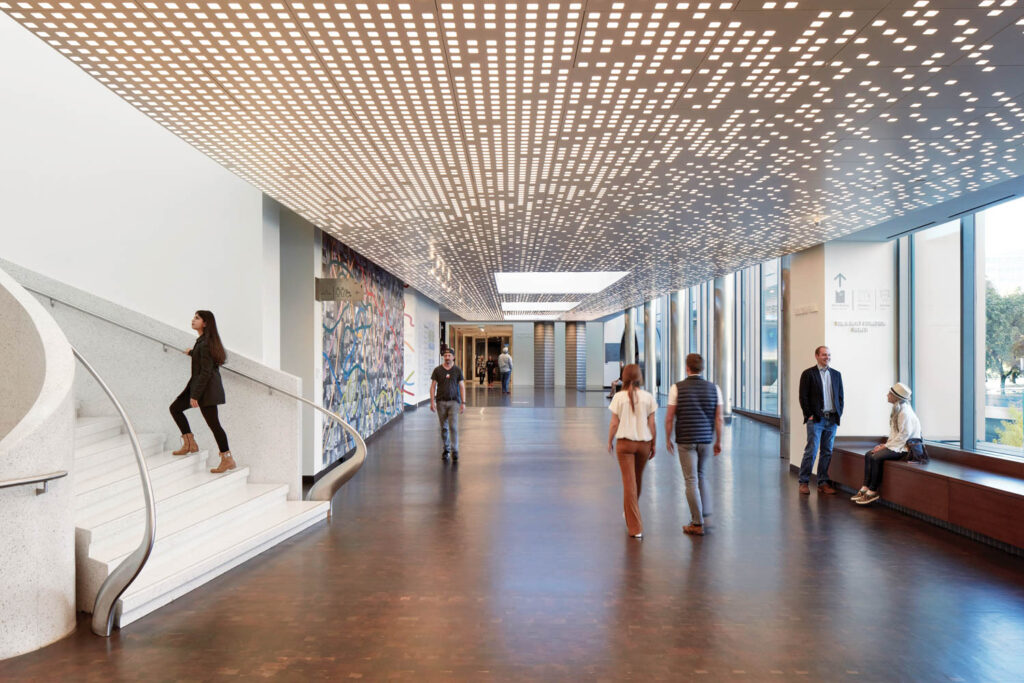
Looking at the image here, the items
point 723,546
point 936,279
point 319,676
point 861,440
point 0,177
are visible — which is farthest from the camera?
point 861,440

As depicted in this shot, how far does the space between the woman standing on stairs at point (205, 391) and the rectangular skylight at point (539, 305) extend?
16.1 m

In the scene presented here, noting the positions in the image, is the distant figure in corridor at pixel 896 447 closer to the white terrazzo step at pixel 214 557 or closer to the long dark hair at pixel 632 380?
the long dark hair at pixel 632 380

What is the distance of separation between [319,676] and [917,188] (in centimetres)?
636

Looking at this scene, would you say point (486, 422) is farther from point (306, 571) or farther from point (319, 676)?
point (319, 676)

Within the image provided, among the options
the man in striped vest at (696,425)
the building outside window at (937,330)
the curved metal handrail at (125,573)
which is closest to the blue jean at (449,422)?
the man in striped vest at (696,425)

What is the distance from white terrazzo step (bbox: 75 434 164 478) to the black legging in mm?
400

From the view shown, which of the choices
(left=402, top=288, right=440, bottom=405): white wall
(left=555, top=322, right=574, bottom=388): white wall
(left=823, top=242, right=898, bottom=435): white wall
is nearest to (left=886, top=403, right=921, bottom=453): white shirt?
(left=823, top=242, right=898, bottom=435): white wall

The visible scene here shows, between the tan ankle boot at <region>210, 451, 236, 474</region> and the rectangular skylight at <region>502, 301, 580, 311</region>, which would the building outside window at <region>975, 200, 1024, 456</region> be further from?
the rectangular skylight at <region>502, 301, 580, 311</region>

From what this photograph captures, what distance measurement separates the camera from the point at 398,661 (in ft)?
11.1

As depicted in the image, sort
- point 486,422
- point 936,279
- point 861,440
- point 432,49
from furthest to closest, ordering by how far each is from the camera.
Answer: point 486,422
point 861,440
point 936,279
point 432,49

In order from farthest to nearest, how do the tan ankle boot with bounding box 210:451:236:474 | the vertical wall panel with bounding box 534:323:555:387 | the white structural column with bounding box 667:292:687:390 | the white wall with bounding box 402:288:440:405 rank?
1. the vertical wall panel with bounding box 534:323:555:387
2. the white structural column with bounding box 667:292:687:390
3. the white wall with bounding box 402:288:440:405
4. the tan ankle boot with bounding box 210:451:236:474

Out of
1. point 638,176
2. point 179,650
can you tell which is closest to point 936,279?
point 638,176

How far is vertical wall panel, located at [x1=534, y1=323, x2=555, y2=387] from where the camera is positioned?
3547cm

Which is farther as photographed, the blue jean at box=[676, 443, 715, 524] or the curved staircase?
the blue jean at box=[676, 443, 715, 524]
